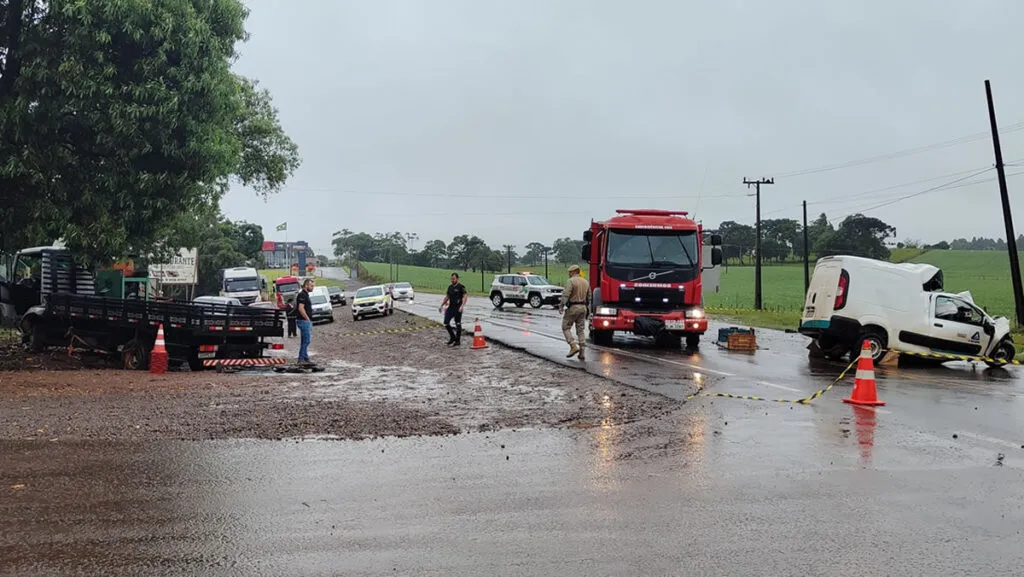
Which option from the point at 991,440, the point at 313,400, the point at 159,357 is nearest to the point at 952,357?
the point at 991,440

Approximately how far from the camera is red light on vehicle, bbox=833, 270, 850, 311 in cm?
1595

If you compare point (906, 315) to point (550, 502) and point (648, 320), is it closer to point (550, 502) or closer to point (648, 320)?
point (648, 320)

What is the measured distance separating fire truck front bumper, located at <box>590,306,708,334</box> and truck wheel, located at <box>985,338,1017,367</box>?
18.8ft

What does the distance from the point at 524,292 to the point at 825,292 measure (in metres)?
27.1

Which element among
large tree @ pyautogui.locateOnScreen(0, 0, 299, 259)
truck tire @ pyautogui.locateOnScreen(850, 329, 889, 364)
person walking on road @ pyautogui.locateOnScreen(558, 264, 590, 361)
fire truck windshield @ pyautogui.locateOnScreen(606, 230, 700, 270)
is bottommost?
truck tire @ pyautogui.locateOnScreen(850, 329, 889, 364)

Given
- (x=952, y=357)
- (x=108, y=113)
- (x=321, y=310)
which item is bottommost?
(x=321, y=310)

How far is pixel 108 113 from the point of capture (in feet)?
45.8

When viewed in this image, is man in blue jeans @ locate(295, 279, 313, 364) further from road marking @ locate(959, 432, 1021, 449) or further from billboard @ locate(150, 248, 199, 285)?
billboard @ locate(150, 248, 199, 285)

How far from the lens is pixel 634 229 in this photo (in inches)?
700

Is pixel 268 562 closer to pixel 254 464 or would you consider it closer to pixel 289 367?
pixel 254 464

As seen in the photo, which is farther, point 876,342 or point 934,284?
point 934,284

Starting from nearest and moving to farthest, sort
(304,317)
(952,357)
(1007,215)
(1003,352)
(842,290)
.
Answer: (952,357)
(304,317)
(842,290)
(1003,352)
(1007,215)

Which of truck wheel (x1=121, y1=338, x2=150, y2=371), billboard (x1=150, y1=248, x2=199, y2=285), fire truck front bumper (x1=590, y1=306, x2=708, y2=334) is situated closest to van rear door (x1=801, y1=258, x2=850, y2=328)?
fire truck front bumper (x1=590, y1=306, x2=708, y2=334)

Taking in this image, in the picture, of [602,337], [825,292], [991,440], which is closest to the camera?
[991,440]
